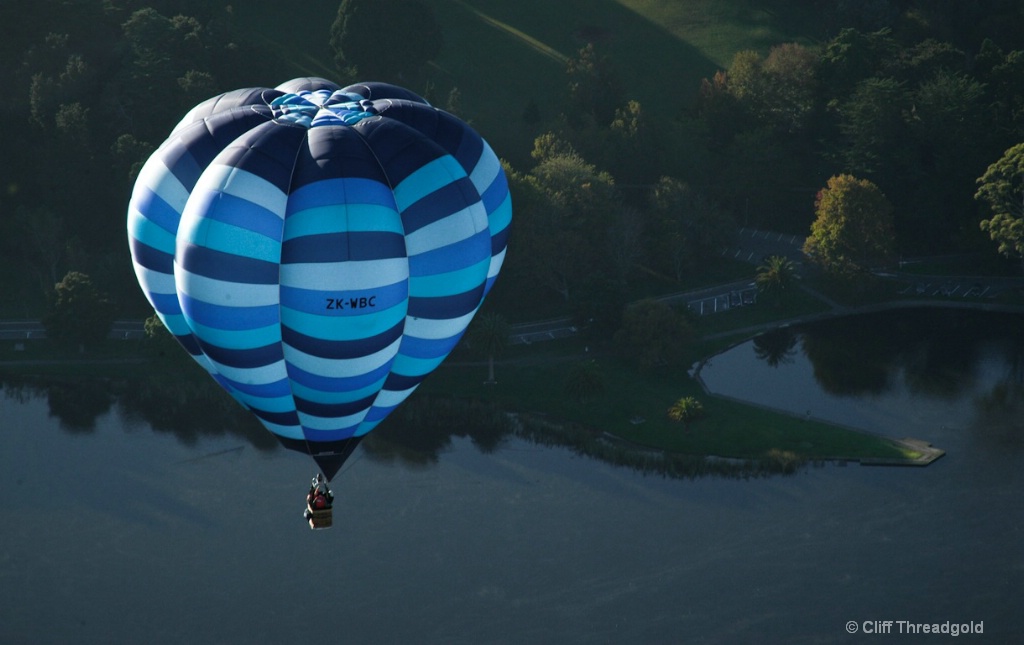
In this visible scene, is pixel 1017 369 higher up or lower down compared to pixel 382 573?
higher up

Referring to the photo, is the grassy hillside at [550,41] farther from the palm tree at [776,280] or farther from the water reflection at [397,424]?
the water reflection at [397,424]

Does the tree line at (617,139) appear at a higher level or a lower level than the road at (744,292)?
higher

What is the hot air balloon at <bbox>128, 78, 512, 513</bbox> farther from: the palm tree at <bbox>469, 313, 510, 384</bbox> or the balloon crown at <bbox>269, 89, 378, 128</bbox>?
the palm tree at <bbox>469, 313, 510, 384</bbox>

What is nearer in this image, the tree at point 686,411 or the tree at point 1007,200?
the tree at point 686,411

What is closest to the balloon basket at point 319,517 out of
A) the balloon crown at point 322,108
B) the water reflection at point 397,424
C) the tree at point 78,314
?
the balloon crown at point 322,108

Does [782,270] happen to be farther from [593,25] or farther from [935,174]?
[593,25]

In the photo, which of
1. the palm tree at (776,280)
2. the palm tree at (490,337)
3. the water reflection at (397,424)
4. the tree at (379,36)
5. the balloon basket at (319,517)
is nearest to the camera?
the balloon basket at (319,517)

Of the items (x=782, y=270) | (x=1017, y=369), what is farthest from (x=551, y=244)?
(x=1017, y=369)
